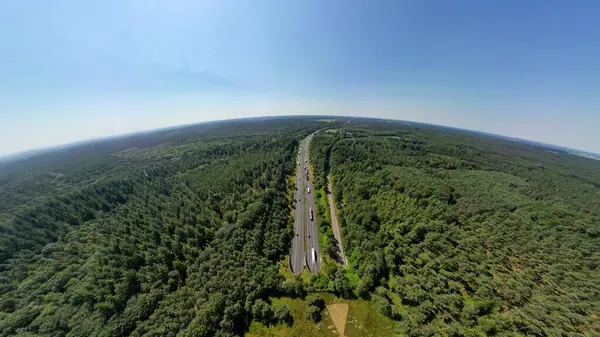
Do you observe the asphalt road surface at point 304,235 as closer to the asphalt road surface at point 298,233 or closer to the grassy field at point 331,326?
the asphalt road surface at point 298,233

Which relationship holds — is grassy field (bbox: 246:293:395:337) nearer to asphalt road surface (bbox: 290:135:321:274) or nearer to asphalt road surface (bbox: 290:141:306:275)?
asphalt road surface (bbox: 290:141:306:275)

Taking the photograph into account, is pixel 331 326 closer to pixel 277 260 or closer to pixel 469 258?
pixel 277 260

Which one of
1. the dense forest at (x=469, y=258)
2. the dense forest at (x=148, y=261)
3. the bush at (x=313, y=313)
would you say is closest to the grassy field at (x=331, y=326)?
the bush at (x=313, y=313)

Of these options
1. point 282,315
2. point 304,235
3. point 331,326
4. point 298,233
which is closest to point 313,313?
point 331,326

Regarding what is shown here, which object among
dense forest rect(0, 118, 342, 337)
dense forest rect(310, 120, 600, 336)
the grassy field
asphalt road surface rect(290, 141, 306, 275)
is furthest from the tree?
dense forest rect(310, 120, 600, 336)

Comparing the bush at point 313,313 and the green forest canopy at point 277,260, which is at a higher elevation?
the green forest canopy at point 277,260

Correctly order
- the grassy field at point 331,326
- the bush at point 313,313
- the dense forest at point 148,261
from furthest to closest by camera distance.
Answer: the bush at point 313,313
the dense forest at point 148,261
the grassy field at point 331,326
